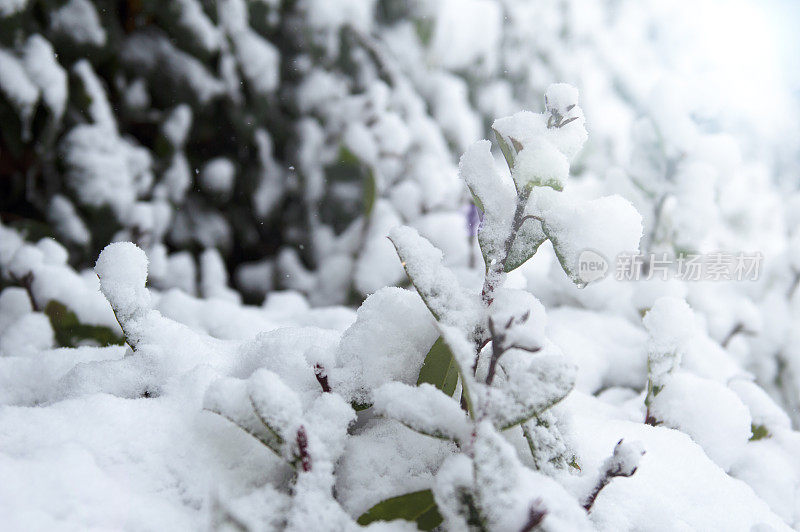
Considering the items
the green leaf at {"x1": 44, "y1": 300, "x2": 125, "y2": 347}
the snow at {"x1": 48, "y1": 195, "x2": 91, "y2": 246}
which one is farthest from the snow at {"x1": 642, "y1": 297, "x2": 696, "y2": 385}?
the snow at {"x1": 48, "y1": 195, "x2": 91, "y2": 246}

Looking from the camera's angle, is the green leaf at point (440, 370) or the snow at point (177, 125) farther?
the snow at point (177, 125)

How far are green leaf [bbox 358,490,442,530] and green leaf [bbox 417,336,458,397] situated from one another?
0.31 ft

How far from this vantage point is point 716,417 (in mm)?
562

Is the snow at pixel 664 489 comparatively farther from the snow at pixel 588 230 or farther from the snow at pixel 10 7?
the snow at pixel 10 7

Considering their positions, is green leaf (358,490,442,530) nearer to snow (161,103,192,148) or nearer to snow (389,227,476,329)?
snow (389,227,476,329)

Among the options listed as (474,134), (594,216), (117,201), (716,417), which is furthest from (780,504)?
(474,134)

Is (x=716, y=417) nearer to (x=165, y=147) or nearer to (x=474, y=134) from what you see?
(x=165, y=147)

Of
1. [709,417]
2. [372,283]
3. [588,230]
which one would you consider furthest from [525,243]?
[372,283]

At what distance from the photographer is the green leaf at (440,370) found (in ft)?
1.48

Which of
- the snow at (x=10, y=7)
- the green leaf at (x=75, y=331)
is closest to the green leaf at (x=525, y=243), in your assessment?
the green leaf at (x=75, y=331)

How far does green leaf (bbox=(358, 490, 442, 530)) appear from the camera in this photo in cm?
38

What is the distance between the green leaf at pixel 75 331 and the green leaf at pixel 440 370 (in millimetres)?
440

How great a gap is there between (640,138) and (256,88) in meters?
0.84

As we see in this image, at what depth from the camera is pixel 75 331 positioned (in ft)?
2.37
